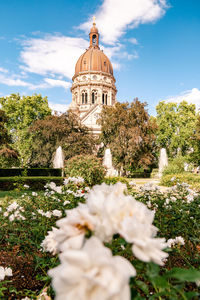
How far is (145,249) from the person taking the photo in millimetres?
750

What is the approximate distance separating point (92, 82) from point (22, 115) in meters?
19.8

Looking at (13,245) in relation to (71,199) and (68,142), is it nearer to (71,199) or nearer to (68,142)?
(71,199)

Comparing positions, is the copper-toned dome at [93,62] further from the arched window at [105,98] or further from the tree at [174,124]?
the tree at [174,124]

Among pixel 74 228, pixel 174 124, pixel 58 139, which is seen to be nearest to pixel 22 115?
pixel 58 139

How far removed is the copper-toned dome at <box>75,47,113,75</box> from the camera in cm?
5112

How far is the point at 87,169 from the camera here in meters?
10.2

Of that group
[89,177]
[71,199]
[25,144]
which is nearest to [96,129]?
[25,144]

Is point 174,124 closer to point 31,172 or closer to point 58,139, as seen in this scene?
point 58,139

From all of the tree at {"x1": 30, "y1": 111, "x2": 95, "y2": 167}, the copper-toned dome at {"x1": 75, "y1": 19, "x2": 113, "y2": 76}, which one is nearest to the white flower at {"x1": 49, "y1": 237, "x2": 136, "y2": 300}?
the tree at {"x1": 30, "y1": 111, "x2": 95, "y2": 167}

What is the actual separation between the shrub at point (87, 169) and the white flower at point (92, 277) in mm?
9378

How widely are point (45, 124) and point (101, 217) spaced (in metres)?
28.0

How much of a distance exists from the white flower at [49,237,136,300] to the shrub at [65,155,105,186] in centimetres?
938

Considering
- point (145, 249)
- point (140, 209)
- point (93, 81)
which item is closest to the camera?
point (145, 249)

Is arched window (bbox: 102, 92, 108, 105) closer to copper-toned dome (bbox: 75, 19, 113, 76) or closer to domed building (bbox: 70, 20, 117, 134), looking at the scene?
domed building (bbox: 70, 20, 117, 134)
